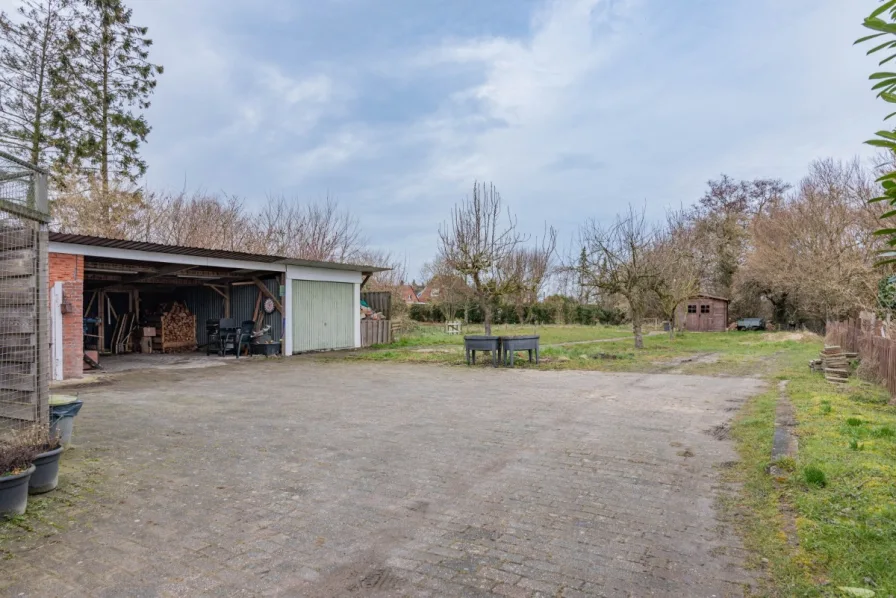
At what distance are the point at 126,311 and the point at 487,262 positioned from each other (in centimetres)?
1289

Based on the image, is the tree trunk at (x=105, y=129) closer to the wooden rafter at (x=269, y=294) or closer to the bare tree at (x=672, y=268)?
the wooden rafter at (x=269, y=294)

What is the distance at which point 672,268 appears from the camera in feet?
75.1

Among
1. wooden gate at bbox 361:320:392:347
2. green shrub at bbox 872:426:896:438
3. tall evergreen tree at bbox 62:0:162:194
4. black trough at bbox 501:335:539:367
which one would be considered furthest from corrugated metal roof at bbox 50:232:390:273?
green shrub at bbox 872:426:896:438

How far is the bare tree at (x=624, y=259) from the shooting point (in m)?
18.5

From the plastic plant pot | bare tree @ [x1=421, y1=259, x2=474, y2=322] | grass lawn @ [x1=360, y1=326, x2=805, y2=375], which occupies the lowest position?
grass lawn @ [x1=360, y1=326, x2=805, y2=375]

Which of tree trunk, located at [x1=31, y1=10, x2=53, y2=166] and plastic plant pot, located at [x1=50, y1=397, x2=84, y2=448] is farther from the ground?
tree trunk, located at [x1=31, y1=10, x2=53, y2=166]

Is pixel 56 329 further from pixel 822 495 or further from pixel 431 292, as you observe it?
pixel 431 292

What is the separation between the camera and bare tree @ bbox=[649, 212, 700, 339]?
2136 centimetres

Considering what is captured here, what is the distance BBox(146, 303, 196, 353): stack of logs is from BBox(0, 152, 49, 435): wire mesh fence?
1452 cm

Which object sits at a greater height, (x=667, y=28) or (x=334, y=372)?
(x=667, y=28)

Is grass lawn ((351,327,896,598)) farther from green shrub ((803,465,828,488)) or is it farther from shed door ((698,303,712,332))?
shed door ((698,303,712,332))

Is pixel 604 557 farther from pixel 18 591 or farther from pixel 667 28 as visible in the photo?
pixel 667 28

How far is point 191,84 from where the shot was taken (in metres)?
17.1

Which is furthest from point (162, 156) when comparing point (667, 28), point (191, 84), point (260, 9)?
point (667, 28)
